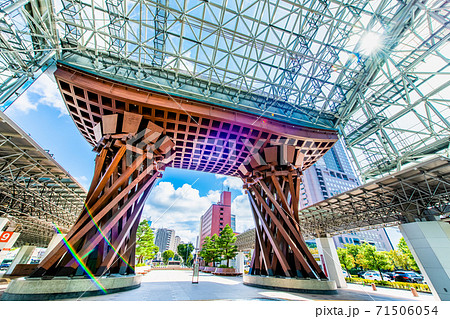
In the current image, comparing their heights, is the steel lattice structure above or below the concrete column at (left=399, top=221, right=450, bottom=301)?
above

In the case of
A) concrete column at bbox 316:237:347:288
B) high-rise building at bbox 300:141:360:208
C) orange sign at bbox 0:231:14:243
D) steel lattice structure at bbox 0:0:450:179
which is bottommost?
concrete column at bbox 316:237:347:288

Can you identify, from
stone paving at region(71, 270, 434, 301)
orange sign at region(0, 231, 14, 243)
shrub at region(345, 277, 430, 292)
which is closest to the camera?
stone paving at region(71, 270, 434, 301)

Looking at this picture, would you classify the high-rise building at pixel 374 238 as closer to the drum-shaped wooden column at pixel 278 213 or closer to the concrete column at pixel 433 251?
the concrete column at pixel 433 251

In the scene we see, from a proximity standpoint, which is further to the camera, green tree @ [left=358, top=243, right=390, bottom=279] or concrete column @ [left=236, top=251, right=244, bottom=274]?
green tree @ [left=358, top=243, right=390, bottom=279]

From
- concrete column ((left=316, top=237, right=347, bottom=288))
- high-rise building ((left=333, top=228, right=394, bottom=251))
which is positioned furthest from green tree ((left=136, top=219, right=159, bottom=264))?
high-rise building ((left=333, top=228, right=394, bottom=251))

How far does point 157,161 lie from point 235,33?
10465mm

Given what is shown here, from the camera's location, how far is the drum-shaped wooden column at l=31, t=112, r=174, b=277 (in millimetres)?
8703

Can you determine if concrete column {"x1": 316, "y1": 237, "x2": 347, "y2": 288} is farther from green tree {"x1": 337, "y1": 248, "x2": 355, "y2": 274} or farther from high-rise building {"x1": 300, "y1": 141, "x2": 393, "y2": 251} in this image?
high-rise building {"x1": 300, "y1": 141, "x2": 393, "y2": 251}

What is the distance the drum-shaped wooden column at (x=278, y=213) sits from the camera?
1213 cm

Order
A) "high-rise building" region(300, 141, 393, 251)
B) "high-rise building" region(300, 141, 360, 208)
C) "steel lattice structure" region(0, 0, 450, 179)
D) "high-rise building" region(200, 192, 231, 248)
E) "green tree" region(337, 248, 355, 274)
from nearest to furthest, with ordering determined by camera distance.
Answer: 1. "steel lattice structure" region(0, 0, 450, 179)
2. "green tree" region(337, 248, 355, 274)
3. "high-rise building" region(300, 141, 393, 251)
4. "high-rise building" region(300, 141, 360, 208)
5. "high-rise building" region(200, 192, 231, 248)

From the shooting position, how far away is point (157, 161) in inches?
562

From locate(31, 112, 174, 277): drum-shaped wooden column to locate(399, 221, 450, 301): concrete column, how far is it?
61.6 feet

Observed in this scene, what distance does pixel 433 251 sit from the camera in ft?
40.4

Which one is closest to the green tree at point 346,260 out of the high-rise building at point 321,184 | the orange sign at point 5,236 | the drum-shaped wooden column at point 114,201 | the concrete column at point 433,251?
the concrete column at point 433,251
